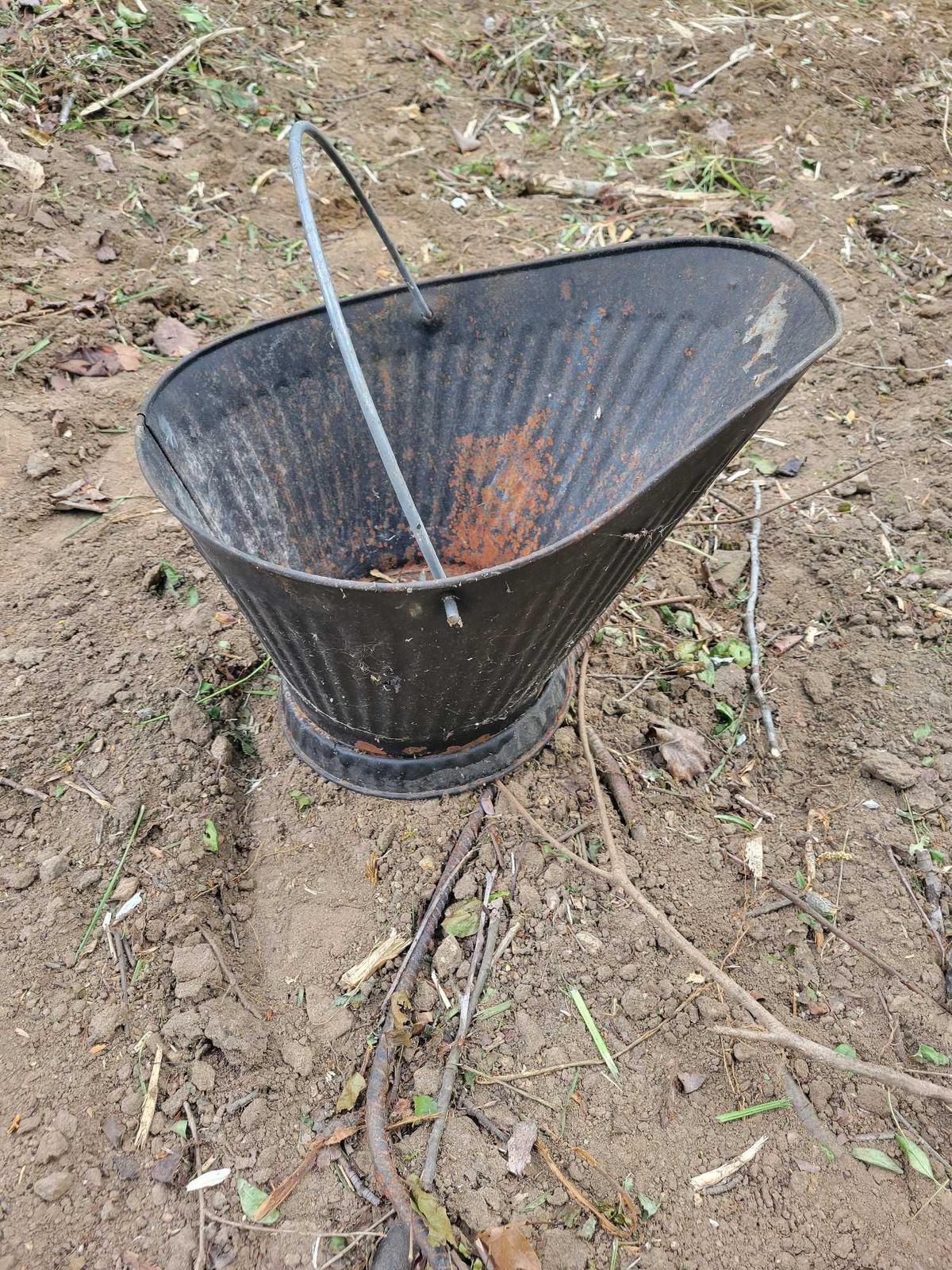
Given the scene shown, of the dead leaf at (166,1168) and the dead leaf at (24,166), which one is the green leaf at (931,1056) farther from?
the dead leaf at (24,166)

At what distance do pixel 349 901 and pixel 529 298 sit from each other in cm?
142

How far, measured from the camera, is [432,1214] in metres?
1.29

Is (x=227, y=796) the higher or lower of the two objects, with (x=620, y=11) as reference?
lower

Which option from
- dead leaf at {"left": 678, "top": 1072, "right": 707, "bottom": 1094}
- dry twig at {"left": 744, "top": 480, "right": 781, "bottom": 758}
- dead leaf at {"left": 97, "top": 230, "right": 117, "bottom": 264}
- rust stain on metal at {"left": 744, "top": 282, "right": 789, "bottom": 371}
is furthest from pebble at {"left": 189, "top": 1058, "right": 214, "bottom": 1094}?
dead leaf at {"left": 97, "top": 230, "right": 117, "bottom": 264}

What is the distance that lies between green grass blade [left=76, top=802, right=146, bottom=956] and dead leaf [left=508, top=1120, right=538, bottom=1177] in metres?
0.89

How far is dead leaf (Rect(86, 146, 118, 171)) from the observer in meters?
3.38

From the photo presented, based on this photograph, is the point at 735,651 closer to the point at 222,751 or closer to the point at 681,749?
the point at 681,749

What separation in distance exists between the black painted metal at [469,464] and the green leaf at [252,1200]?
745mm

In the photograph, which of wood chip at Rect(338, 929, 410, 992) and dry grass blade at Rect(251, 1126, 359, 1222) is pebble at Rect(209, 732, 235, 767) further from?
dry grass blade at Rect(251, 1126, 359, 1222)

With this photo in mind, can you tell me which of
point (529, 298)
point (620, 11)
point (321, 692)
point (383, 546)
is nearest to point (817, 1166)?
point (321, 692)

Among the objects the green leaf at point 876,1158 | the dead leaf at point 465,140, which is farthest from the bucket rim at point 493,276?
the dead leaf at point 465,140

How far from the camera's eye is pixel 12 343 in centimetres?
278

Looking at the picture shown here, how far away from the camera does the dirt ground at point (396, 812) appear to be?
1.34m

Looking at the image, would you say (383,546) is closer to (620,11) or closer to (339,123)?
(339,123)
